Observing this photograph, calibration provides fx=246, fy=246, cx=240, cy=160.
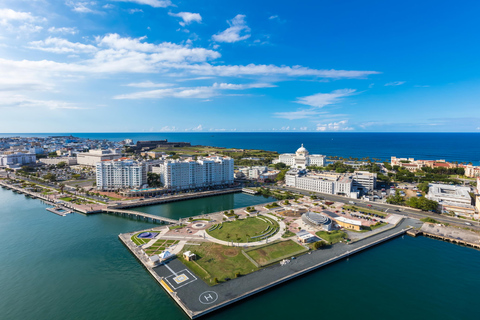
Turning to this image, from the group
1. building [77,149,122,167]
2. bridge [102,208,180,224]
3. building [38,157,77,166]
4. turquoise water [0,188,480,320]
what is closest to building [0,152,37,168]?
building [38,157,77,166]

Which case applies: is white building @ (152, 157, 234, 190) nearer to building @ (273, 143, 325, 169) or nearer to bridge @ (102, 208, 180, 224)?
bridge @ (102, 208, 180, 224)

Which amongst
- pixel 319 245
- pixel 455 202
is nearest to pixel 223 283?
pixel 319 245

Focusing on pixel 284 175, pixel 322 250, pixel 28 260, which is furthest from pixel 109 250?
pixel 284 175

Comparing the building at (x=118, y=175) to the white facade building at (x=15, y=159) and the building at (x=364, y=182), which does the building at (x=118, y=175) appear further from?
Answer: the white facade building at (x=15, y=159)

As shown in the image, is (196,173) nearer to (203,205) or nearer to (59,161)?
(203,205)

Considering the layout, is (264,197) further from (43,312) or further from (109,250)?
(43,312)
